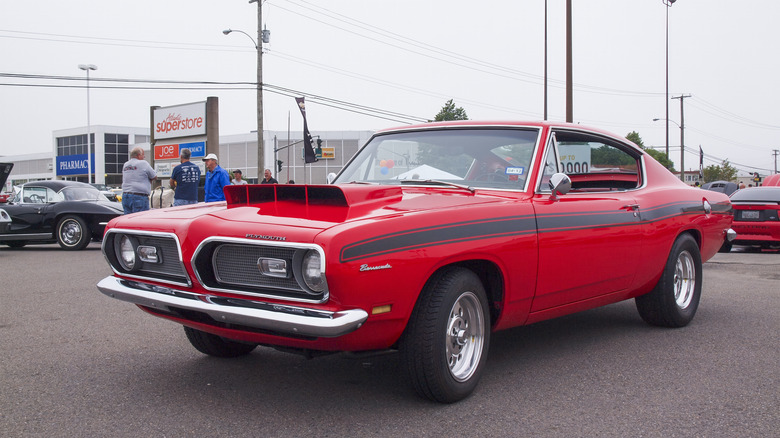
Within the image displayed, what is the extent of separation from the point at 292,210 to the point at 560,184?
A: 1686 millimetres

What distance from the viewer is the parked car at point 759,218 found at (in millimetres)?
11867

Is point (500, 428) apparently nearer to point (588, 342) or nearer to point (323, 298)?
point (323, 298)

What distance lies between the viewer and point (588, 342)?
4.92 meters

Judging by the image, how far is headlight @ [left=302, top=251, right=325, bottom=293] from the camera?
297 centimetres

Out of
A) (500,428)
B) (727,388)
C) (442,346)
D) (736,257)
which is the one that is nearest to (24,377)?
(442,346)

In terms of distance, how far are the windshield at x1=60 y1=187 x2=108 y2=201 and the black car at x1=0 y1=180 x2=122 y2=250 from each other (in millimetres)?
70

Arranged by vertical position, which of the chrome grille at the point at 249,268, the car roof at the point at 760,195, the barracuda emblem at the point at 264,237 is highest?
the car roof at the point at 760,195

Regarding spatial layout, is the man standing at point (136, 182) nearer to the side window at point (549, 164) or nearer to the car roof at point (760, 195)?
the side window at point (549, 164)

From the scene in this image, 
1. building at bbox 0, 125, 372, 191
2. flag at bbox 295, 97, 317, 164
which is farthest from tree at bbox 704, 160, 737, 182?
flag at bbox 295, 97, 317, 164

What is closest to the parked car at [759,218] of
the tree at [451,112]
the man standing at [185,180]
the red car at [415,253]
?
the red car at [415,253]

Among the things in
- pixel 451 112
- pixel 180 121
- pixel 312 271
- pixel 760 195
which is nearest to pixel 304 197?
pixel 312 271

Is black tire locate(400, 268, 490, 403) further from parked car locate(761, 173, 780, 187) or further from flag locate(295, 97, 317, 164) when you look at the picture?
flag locate(295, 97, 317, 164)

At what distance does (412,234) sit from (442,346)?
22.5 inches

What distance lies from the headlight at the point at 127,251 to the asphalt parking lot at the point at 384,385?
0.70 meters
